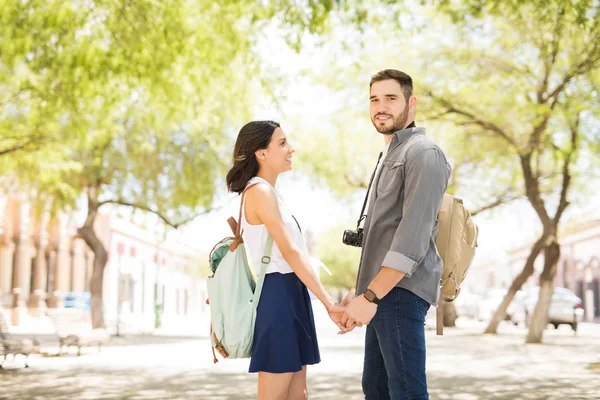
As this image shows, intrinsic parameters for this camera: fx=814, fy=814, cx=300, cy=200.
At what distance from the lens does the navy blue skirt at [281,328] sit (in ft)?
11.9

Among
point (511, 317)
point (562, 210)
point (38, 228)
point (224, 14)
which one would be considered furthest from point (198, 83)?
point (38, 228)

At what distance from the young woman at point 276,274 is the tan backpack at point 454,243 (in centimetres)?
50

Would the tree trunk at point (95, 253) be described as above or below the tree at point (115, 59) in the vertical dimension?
below

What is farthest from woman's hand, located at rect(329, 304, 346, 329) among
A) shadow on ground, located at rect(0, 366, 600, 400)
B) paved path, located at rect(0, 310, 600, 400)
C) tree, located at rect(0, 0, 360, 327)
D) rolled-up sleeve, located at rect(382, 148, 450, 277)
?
tree, located at rect(0, 0, 360, 327)

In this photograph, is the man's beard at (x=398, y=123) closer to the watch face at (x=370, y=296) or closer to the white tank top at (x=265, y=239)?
the white tank top at (x=265, y=239)

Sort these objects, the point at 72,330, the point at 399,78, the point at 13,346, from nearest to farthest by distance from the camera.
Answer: the point at 399,78 < the point at 13,346 < the point at 72,330

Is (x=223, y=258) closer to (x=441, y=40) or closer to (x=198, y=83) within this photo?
(x=198, y=83)

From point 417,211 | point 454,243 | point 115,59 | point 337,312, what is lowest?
point 337,312

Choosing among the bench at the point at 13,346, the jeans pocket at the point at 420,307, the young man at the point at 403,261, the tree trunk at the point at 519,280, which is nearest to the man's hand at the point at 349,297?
the young man at the point at 403,261

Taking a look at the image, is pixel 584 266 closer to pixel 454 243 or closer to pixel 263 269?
pixel 454 243

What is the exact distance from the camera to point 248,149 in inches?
152

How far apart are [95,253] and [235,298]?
21024 millimetres

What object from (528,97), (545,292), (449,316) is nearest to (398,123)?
(528,97)

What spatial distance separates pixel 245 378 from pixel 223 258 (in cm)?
820
